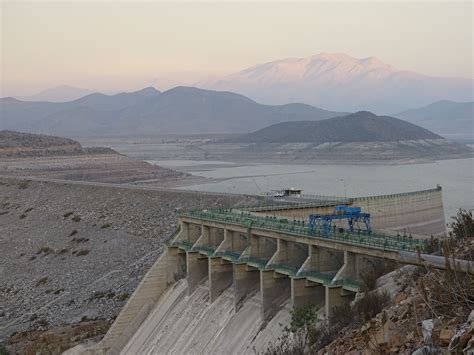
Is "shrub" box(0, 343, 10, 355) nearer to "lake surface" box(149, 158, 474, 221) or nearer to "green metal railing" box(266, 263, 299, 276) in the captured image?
"green metal railing" box(266, 263, 299, 276)

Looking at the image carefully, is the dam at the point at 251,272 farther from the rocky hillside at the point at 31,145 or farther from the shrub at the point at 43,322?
the rocky hillside at the point at 31,145

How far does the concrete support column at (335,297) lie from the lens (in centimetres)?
2103

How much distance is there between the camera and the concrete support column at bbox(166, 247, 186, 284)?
108 ft

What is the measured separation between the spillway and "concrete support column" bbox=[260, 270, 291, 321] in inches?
20.0

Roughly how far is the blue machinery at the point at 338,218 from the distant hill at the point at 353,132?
12338 centimetres

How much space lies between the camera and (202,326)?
1064 inches

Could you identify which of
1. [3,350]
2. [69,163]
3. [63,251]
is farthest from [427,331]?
[69,163]

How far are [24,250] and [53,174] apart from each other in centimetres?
5240

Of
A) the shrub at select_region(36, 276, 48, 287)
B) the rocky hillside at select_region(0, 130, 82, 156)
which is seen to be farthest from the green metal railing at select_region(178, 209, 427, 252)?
the rocky hillside at select_region(0, 130, 82, 156)

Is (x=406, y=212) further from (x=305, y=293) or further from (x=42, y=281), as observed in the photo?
(x=42, y=281)

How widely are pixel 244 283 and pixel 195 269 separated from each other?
4.77 m

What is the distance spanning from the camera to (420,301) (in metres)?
11.9

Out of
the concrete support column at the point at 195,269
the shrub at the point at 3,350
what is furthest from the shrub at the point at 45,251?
the concrete support column at the point at 195,269

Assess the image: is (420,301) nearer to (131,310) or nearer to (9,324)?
(131,310)
